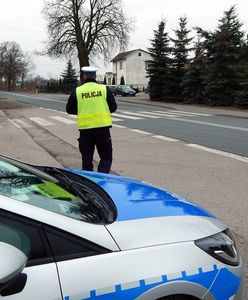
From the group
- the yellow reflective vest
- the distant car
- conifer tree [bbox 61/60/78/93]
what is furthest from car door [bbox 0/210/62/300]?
conifer tree [bbox 61/60/78/93]

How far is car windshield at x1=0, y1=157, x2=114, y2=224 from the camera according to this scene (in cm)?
236

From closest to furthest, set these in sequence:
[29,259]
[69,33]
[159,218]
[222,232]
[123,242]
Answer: [29,259], [123,242], [159,218], [222,232], [69,33]

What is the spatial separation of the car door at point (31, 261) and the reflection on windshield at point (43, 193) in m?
0.20

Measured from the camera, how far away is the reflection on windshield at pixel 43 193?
2.34m

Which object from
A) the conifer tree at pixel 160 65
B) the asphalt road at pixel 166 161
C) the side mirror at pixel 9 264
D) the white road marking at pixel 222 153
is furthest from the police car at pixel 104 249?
the conifer tree at pixel 160 65

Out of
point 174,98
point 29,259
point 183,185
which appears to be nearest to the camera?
point 29,259

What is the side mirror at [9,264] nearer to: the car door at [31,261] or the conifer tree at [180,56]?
the car door at [31,261]

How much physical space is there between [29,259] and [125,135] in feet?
40.4

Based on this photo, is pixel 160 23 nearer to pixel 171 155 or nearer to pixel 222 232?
pixel 171 155

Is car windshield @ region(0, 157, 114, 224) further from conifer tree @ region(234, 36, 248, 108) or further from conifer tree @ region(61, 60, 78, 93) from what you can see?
conifer tree @ region(61, 60, 78, 93)

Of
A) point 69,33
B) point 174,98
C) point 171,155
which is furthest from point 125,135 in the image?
point 69,33

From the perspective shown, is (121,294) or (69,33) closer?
(121,294)

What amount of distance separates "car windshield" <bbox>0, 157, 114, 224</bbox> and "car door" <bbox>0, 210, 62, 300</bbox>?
205mm

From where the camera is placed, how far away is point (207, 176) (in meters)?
7.97
